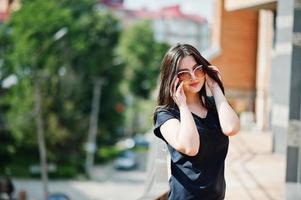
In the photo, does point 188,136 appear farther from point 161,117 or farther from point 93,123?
point 93,123

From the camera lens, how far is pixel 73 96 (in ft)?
114

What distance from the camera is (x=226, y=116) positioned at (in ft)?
8.52

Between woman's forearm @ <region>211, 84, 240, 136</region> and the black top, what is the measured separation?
48 millimetres

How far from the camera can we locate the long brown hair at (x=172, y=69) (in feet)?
8.59

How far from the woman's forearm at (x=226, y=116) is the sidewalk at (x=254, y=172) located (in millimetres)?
2851

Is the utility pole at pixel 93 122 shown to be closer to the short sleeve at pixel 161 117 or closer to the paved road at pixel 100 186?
the paved road at pixel 100 186

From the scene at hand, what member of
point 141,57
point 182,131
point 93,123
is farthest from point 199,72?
point 141,57

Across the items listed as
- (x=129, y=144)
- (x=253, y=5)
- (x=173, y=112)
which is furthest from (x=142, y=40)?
(x=173, y=112)

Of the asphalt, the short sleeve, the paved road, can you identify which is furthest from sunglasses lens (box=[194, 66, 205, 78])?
the paved road

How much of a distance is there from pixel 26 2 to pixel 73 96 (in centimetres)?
616

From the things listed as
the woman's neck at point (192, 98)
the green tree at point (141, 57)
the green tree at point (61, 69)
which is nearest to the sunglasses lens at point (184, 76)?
the woman's neck at point (192, 98)

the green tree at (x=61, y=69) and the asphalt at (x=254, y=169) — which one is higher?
the asphalt at (x=254, y=169)

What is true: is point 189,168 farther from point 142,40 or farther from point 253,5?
point 142,40

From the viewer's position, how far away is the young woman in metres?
2.57
